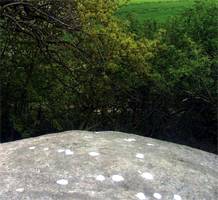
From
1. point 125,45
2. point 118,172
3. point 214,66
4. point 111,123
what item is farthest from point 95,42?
point 118,172

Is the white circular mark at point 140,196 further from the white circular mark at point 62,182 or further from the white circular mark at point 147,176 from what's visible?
the white circular mark at point 62,182

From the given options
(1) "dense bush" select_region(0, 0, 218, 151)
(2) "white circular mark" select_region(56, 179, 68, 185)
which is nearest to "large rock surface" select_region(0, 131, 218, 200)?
(2) "white circular mark" select_region(56, 179, 68, 185)

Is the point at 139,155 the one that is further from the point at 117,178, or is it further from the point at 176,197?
the point at 176,197

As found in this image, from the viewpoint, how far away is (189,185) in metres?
5.82

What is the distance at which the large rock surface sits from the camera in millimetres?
5504

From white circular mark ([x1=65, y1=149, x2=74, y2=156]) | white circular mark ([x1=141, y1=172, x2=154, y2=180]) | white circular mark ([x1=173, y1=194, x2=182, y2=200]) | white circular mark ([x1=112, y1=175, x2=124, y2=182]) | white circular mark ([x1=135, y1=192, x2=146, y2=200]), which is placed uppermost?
white circular mark ([x1=65, y1=149, x2=74, y2=156])

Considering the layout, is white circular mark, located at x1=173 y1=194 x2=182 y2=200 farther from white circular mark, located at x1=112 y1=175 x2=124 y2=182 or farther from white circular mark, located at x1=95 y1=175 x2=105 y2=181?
white circular mark, located at x1=95 y1=175 x2=105 y2=181

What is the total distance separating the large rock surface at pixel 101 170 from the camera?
5504 millimetres

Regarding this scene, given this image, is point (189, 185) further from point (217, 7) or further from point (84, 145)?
point (217, 7)

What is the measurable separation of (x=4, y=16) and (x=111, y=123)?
2.70 meters

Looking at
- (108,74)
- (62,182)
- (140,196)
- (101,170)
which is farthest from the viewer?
(108,74)

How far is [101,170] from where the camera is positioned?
5.83 metres

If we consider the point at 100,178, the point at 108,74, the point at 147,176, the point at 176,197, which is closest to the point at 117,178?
the point at 100,178

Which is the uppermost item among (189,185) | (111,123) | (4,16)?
(4,16)
